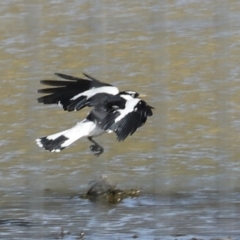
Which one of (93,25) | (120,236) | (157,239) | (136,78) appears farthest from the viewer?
(136,78)

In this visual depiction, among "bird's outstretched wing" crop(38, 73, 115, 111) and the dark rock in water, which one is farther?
the dark rock in water

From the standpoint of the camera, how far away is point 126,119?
424cm

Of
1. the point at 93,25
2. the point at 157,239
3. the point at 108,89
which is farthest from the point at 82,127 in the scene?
the point at 93,25

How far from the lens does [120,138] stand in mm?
4184

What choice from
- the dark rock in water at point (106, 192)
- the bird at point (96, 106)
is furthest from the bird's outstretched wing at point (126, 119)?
the dark rock in water at point (106, 192)

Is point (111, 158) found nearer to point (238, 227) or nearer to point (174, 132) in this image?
point (174, 132)

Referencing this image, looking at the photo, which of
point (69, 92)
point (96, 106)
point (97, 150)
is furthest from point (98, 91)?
point (97, 150)

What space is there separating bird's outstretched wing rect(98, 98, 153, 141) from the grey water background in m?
0.17

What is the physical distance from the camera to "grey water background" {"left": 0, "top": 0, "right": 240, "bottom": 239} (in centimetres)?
420

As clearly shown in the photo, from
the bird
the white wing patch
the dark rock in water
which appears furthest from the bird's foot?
the dark rock in water

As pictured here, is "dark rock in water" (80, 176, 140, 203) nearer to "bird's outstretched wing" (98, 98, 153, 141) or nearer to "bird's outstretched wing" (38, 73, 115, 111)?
"bird's outstretched wing" (38, 73, 115, 111)

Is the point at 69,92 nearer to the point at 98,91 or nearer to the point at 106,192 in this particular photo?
the point at 98,91

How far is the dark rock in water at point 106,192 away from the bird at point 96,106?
33 centimetres

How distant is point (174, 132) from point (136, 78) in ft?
1.71
